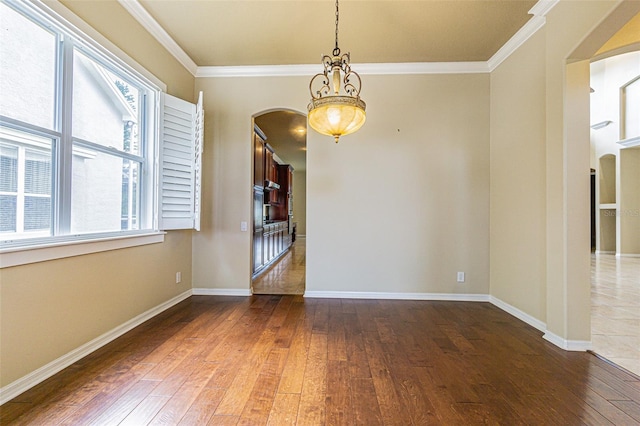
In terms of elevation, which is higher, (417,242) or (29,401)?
(417,242)

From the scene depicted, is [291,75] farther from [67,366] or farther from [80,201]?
[67,366]

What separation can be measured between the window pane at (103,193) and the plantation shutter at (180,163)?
1.01 feet

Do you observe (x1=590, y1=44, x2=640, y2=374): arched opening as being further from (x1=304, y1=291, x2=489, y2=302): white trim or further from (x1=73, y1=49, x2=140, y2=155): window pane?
(x1=73, y1=49, x2=140, y2=155): window pane

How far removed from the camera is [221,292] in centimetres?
395

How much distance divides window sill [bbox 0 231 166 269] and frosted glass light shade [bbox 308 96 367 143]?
207cm

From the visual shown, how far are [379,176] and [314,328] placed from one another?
213cm

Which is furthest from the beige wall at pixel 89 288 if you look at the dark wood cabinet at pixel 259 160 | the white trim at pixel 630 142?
the white trim at pixel 630 142

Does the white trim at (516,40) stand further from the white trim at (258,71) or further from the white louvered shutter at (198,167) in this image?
the white louvered shutter at (198,167)

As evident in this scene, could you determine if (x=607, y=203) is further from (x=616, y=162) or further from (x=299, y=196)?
(x=299, y=196)

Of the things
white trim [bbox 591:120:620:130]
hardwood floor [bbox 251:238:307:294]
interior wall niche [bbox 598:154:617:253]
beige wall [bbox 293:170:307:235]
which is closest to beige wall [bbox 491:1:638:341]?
hardwood floor [bbox 251:238:307:294]

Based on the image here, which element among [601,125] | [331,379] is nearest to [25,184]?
[331,379]

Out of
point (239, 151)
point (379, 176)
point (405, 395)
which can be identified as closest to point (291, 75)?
point (239, 151)

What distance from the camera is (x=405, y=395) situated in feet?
5.85

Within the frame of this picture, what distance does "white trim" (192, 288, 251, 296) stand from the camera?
13.0 feet
